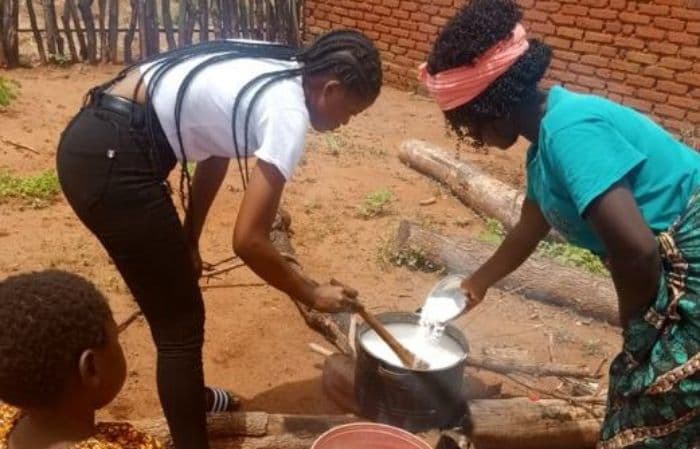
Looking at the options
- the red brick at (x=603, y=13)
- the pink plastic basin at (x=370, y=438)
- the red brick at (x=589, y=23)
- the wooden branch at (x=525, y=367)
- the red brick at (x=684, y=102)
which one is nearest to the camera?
the pink plastic basin at (x=370, y=438)

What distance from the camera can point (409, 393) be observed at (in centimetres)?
276

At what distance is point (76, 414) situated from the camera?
1765mm

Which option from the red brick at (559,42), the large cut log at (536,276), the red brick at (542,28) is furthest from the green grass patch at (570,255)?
the red brick at (542,28)

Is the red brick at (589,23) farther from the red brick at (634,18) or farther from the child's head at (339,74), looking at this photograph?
the child's head at (339,74)

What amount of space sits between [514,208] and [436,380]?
2776mm

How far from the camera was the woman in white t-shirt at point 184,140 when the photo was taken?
2229mm

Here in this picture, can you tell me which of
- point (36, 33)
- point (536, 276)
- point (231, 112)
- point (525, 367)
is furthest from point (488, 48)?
point (36, 33)

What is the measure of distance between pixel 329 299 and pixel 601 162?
107 centimetres

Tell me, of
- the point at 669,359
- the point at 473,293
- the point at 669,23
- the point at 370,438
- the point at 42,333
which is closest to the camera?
the point at 42,333

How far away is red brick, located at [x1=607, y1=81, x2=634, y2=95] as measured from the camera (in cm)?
739

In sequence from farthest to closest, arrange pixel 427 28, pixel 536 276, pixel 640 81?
1. pixel 427 28
2. pixel 640 81
3. pixel 536 276

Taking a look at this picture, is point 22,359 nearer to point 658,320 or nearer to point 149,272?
point 149,272

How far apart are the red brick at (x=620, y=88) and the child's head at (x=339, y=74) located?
18.9ft

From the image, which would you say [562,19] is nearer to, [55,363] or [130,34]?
[130,34]
